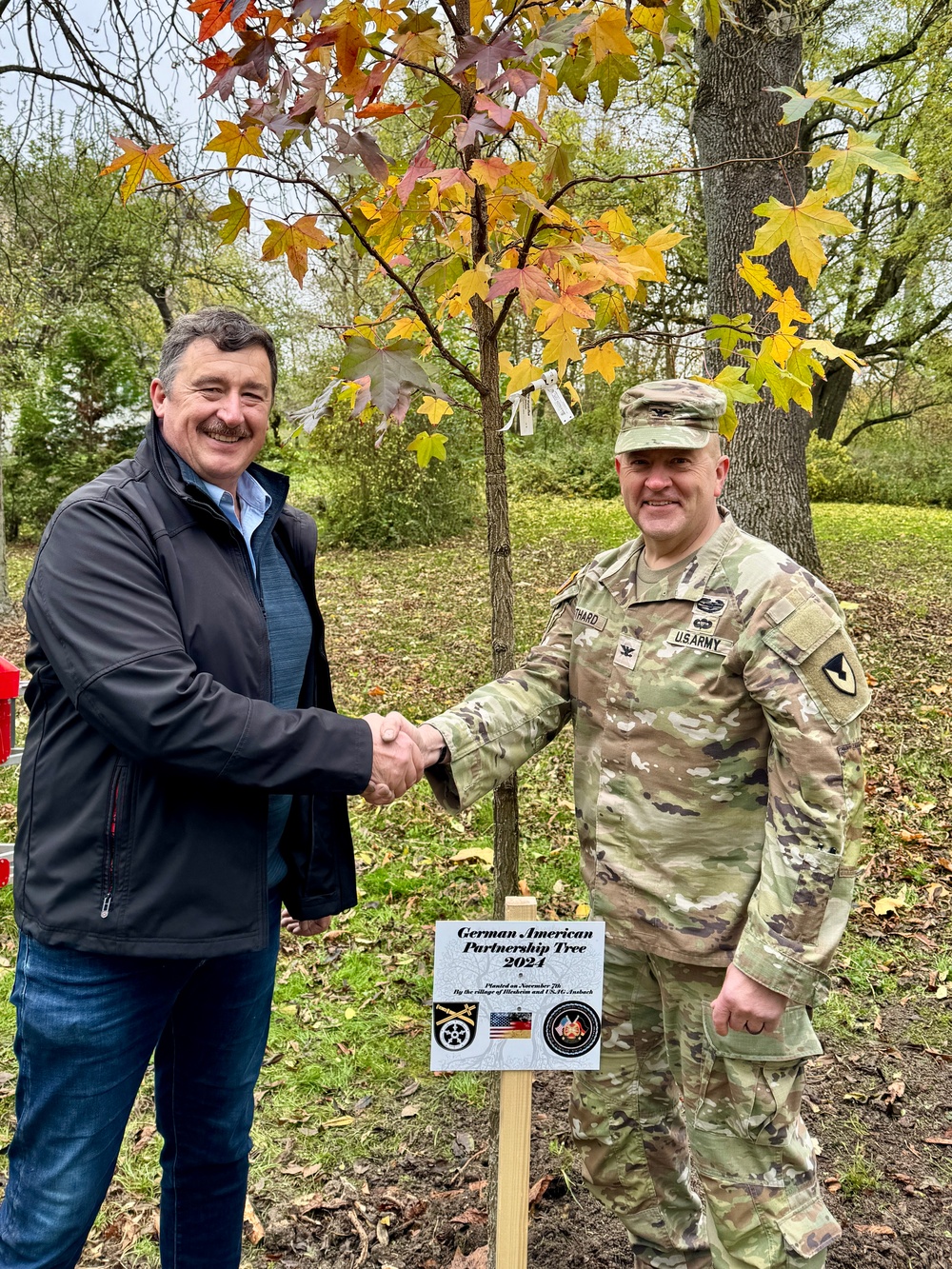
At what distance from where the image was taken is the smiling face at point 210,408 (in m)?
1.91

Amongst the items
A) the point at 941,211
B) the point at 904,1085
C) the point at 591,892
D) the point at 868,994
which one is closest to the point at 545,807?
the point at 868,994

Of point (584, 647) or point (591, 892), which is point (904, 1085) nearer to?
point (591, 892)

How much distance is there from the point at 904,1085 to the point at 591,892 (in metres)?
1.84

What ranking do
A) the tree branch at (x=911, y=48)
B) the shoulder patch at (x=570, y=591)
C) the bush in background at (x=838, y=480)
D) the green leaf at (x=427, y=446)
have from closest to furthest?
the shoulder patch at (x=570, y=591) → the green leaf at (x=427, y=446) → the tree branch at (x=911, y=48) → the bush in background at (x=838, y=480)

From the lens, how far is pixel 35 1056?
5.72 feet

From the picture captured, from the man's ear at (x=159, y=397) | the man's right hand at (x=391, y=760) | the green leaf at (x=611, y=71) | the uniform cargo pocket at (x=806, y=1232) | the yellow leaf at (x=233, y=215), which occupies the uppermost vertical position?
the green leaf at (x=611, y=71)

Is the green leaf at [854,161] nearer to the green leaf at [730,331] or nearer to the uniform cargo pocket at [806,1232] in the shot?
the green leaf at [730,331]

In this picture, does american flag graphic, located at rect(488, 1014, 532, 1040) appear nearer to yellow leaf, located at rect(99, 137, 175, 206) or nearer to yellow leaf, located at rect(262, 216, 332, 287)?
yellow leaf, located at rect(262, 216, 332, 287)

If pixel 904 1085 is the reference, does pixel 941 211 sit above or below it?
above

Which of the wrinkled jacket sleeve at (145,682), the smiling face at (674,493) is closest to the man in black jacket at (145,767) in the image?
the wrinkled jacket sleeve at (145,682)

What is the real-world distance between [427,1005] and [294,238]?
2.99 metres

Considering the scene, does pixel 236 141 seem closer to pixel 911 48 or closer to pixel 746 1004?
pixel 746 1004

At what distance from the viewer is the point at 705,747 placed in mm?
2006

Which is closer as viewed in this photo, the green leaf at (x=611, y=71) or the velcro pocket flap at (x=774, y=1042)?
the green leaf at (x=611, y=71)
